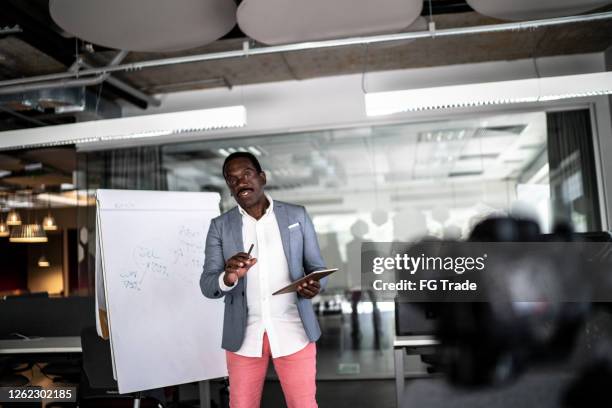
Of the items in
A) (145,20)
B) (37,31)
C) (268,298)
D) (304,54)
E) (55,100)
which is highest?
(304,54)

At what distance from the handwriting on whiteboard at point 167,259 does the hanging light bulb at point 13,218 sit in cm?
527

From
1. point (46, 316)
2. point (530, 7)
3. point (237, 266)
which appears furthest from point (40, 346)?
point (530, 7)

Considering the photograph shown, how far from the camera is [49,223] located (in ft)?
28.2

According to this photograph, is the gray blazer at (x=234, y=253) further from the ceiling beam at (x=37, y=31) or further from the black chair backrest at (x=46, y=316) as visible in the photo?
the black chair backrest at (x=46, y=316)

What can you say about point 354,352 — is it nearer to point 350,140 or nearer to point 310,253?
point 350,140

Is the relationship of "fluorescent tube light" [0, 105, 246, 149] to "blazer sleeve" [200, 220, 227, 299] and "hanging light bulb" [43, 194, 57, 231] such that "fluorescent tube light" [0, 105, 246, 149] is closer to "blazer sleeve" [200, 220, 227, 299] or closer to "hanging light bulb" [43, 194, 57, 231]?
"blazer sleeve" [200, 220, 227, 299]

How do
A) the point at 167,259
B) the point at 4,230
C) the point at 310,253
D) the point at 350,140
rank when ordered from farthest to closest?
the point at 4,230, the point at 350,140, the point at 167,259, the point at 310,253

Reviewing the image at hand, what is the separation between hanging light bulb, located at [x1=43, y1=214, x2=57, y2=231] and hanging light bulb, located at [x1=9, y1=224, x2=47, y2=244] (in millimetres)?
299

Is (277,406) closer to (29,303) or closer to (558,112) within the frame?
(29,303)

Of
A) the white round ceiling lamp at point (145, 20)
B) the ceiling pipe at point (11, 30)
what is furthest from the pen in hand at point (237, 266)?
the ceiling pipe at point (11, 30)

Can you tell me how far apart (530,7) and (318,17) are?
1.35 metres

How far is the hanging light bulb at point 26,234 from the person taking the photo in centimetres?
775

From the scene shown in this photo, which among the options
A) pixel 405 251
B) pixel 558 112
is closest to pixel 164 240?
pixel 405 251

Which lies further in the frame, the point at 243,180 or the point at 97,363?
the point at 97,363
